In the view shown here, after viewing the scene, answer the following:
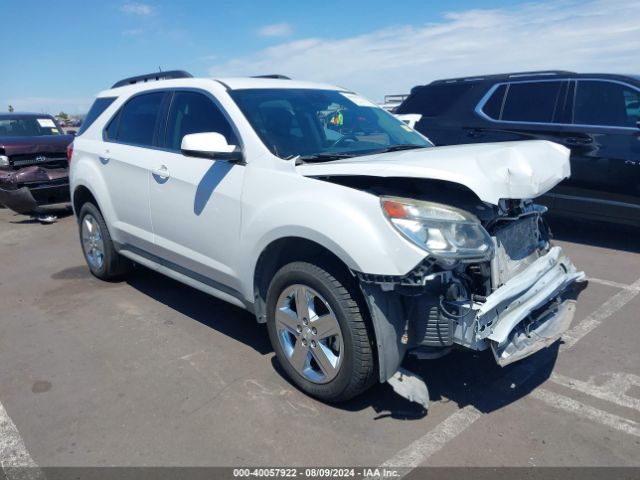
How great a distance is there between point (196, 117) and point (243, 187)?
3.09ft

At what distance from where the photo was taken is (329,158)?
3383 millimetres

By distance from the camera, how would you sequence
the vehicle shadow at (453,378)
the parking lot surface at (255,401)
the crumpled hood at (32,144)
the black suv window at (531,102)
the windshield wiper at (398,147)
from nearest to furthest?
1. the parking lot surface at (255,401)
2. the vehicle shadow at (453,378)
3. the windshield wiper at (398,147)
4. the black suv window at (531,102)
5. the crumpled hood at (32,144)

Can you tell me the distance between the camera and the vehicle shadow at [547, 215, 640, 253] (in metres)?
6.50

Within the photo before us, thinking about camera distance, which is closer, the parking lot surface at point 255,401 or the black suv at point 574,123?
the parking lot surface at point 255,401

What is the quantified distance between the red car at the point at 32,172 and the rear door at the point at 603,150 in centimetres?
752

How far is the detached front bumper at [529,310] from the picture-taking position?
2.70 meters

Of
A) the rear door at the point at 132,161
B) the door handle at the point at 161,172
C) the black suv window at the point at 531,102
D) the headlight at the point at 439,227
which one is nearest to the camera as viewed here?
the headlight at the point at 439,227

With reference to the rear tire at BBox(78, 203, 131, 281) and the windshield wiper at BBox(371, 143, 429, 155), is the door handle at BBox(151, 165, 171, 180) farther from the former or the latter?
the windshield wiper at BBox(371, 143, 429, 155)

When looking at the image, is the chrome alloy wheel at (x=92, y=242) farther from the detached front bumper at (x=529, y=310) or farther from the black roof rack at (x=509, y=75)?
the black roof rack at (x=509, y=75)

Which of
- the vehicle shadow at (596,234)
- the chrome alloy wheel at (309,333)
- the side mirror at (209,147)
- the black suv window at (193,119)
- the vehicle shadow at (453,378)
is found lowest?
the vehicle shadow at (596,234)

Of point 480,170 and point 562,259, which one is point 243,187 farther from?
point 562,259

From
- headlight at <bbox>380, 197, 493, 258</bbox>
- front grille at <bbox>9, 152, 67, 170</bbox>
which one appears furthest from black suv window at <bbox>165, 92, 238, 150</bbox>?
front grille at <bbox>9, 152, 67, 170</bbox>

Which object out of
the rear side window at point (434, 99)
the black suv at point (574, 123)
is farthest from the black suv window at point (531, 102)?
the rear side window at point (434, 99)

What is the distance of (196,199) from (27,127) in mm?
8186
